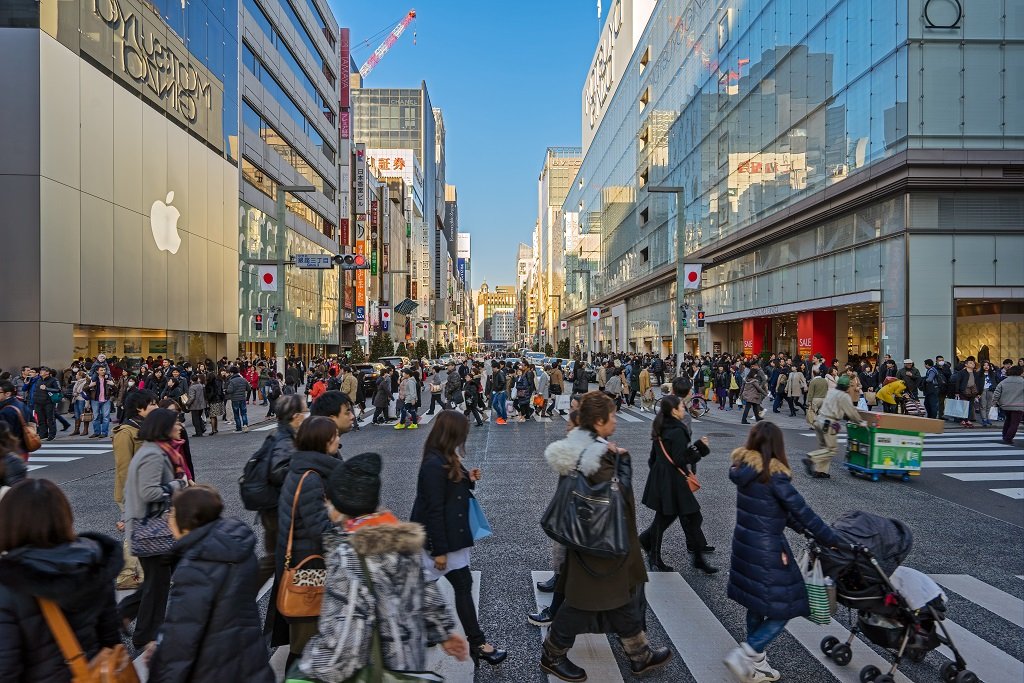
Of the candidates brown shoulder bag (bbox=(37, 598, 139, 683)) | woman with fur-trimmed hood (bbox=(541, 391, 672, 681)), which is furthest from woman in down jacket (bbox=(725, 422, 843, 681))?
brown shoulder bag (bbox=(37, 598, 139, 683))

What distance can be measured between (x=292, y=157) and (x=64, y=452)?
114 feet

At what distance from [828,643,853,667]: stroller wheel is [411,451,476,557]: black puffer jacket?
2.67 metres

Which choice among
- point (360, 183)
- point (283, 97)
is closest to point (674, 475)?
point (283, 97)

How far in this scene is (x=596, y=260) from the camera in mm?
→ 75125

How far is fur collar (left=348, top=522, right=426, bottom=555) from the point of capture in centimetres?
262

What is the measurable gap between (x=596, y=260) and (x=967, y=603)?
234 ft

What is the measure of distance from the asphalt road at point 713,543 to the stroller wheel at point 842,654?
0.05 m

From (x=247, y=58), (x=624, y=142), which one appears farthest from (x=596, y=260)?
(x=247, y=58)

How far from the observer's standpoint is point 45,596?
7.91 ft

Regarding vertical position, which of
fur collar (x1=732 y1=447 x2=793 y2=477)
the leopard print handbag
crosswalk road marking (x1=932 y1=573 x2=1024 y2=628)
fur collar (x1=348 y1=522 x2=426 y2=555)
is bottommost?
A: crosswalk road marking (x1=932 y1=573 x2=1024 y2=628)

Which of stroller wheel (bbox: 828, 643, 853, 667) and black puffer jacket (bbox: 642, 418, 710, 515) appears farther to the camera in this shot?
black puffer jacket (bbox: 642, 418, 710, 515)

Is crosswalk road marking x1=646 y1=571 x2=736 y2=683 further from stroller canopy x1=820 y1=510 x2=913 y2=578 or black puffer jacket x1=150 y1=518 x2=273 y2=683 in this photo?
black puffer jacket x1=150 y1=518 x2=273 y2=683

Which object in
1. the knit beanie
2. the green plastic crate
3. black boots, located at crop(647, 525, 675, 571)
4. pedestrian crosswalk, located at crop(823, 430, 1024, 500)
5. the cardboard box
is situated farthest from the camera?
pedestrian crosswalk, located at crop(823, 430, 1024, 500)

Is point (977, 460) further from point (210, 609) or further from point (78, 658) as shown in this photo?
point (78, 658)
